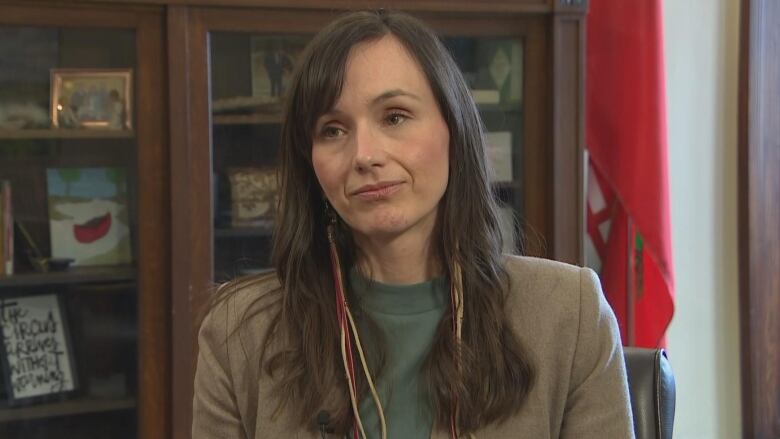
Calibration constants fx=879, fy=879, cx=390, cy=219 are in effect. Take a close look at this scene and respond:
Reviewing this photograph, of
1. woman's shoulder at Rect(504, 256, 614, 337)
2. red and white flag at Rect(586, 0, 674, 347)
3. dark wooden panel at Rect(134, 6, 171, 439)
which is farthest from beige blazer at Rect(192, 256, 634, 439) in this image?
red and white flag at Rect(586, 0, 674, 347)

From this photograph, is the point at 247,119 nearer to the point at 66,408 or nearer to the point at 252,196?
the point at 252,196

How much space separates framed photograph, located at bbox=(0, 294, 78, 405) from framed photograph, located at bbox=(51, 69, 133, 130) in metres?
0.40

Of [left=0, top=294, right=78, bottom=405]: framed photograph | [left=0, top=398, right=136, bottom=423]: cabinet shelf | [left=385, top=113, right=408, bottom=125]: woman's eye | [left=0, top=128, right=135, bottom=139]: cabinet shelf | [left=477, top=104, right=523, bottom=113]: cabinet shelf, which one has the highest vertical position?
[left=477, top=104, right=523, bottom=113]: cabinet shelf

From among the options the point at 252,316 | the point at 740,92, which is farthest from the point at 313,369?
the point at 740,92

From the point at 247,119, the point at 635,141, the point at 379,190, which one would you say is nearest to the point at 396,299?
the point at 379,190

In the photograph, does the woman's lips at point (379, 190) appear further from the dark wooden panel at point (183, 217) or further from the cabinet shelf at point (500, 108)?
the cabinet shelf at point (500, 108)

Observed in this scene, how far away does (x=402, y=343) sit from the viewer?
112 centimetres

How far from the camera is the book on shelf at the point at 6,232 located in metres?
1.91

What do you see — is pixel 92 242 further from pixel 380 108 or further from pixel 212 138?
pixel 380 108

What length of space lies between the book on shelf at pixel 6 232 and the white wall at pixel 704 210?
5.54 ft

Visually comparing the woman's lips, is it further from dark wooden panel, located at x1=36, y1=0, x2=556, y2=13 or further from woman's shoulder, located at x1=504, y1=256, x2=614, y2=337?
dark wooden panel, located at x1=36, y1=0, x2=556, y2=13

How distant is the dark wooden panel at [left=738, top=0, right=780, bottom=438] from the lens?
2334 mm

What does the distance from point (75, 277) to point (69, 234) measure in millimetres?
97

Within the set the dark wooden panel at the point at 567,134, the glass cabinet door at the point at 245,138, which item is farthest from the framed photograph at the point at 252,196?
the dark wooden panel at the point at 567,134
